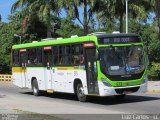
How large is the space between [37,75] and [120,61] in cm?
781

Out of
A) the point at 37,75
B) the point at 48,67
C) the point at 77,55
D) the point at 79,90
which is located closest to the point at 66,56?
the point at 77,55

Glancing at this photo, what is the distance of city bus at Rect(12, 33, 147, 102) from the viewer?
2028cm

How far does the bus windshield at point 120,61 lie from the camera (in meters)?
20.3

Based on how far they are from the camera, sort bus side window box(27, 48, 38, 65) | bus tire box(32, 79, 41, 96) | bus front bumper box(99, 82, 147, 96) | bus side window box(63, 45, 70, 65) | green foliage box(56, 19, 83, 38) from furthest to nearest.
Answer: green foliage box(56, 19, 83, 38) → bus tire box(32, 79, 41, 96) → bus side window box(27, 48, 38, 65) → bus side window box(63, 45, 70, 65) → bus front bumper box(99, 82, 147, 96)

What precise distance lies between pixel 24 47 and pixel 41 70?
286cm

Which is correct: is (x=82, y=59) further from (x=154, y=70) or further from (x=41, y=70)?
(x=154, y=70)

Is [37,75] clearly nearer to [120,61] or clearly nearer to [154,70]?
[120,61]

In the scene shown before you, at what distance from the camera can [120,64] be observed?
20.4m

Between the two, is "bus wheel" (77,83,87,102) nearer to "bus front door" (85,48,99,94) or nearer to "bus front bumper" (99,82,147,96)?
"bus front door" (85,48,99,94)

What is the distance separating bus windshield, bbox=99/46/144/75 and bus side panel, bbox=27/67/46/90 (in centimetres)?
659

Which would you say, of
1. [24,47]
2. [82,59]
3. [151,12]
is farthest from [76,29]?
[82,59]

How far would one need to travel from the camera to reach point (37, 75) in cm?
2708

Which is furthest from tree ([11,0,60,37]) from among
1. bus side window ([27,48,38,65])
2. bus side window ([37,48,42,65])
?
bus side window ([37,48,42,65])

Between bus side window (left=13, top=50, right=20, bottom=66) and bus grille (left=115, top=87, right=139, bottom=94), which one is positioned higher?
bus side window (left=13, top=50, right=20, bottom=66)
